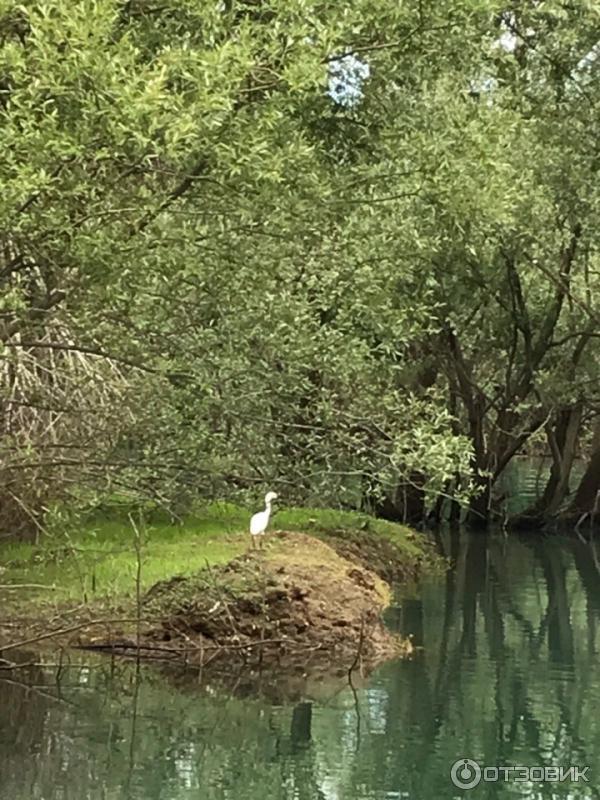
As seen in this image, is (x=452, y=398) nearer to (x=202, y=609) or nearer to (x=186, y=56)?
(x=202, y=609)

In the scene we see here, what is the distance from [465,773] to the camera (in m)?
9.30

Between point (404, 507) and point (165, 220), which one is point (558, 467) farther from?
point (165, 220)

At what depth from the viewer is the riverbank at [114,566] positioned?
459 inches

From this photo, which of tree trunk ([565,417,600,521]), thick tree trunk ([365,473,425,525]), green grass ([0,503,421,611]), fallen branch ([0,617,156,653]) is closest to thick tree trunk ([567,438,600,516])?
tree trunk ([565,417,600,521])

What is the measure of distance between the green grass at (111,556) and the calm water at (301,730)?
Result: 58.0 inches

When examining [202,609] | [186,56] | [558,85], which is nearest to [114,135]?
[186,56]

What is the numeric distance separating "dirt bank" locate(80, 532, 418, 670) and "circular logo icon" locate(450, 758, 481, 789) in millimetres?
2209

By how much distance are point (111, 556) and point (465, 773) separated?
5611 millimetres

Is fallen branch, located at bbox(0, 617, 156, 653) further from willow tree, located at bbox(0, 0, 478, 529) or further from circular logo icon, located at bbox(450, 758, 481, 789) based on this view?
circular logo icon, located at bbox(450, 758, 481, 789)

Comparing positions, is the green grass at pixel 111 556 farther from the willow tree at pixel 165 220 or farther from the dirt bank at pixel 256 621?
the willow tree at pixel 165 220

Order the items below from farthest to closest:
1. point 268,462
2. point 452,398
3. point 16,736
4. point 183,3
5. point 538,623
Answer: point 452,398 < point 538,623 < point 268,462 < point 16,736 < point 183,3

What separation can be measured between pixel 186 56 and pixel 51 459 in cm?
453

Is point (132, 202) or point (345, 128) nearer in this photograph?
point (132, 202)

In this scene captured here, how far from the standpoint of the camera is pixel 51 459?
437 inches
